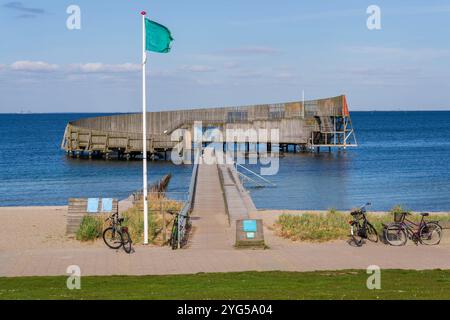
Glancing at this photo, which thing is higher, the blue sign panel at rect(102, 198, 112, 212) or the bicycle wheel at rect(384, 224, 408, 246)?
the blue sign panel at rect(102, 198, 112, 212)

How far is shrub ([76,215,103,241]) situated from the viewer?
22.6m

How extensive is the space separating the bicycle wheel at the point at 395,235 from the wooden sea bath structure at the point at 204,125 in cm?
5343

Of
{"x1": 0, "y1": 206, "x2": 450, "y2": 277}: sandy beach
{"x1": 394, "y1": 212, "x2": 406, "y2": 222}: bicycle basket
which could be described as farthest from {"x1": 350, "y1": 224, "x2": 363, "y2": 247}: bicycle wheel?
{"x1": 394, "y1": 212, "x2": 406, "y2": 222}: bicycle basket

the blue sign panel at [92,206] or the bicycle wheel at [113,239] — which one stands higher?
the blue sign panel at [92,206]

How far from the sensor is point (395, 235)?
2152cm

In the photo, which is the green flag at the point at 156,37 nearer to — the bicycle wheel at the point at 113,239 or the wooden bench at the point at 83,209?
the bicycle wheel at the point at 113,239

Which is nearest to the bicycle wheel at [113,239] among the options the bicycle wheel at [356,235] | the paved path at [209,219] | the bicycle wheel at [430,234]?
the paved path at [209,219]

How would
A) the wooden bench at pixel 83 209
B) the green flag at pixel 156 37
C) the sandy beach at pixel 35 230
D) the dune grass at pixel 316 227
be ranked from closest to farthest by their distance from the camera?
1. the green flag at pixel 156 37
2. the sandy beach at pixel 35 230
3. the dune grass at pixel 316 227
4. the wooden bench at pixel 83 209

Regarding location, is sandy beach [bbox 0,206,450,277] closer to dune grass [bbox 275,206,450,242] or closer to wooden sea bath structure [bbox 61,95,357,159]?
dune grass [bbox 275,206,450,242]

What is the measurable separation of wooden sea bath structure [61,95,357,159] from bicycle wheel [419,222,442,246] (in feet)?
175

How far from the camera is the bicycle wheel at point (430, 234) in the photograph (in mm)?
21531

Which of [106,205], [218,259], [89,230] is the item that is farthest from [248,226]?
[106,205]
